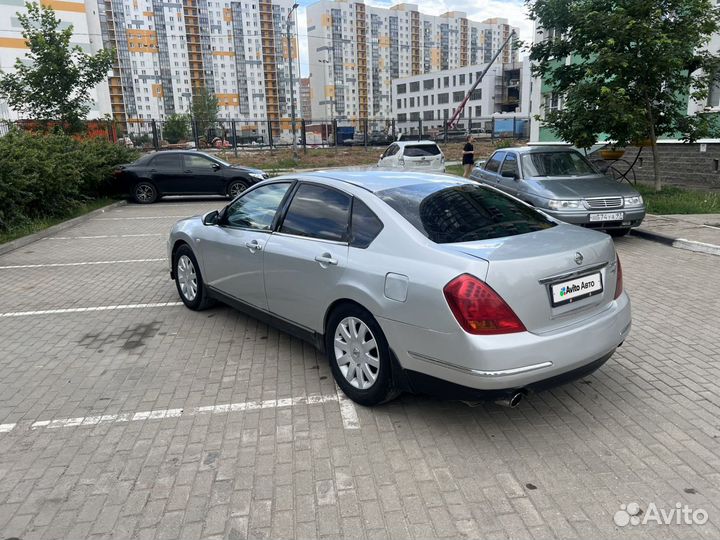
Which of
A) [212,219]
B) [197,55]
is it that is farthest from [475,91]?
[212,219]

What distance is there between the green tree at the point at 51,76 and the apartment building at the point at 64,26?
42.7m

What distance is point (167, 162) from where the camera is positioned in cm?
1684

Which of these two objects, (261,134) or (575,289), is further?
(261,134)

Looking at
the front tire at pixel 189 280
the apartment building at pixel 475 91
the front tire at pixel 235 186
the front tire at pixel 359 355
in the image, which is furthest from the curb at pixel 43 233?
the apartment building at pixel 475 91

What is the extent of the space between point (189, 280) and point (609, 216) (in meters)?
6.50

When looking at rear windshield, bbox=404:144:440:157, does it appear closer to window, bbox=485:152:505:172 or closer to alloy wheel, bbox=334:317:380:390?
window, bbox=485:152:505:172

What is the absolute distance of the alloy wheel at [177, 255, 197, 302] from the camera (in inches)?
234

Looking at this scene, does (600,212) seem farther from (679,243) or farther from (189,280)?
(189,280)

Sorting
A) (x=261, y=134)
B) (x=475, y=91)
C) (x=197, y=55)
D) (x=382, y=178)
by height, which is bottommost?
(x=382, y=178)

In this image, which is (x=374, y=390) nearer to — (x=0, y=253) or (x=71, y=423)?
(x=71, y=423)

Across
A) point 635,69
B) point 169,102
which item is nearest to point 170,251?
point 635,69

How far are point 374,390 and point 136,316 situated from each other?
11.5 feet

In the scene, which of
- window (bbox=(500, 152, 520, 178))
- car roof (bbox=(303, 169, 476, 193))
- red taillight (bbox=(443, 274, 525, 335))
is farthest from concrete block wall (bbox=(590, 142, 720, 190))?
red taillight (bbox=(443, 274, 525, 335))

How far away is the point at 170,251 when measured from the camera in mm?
6277
